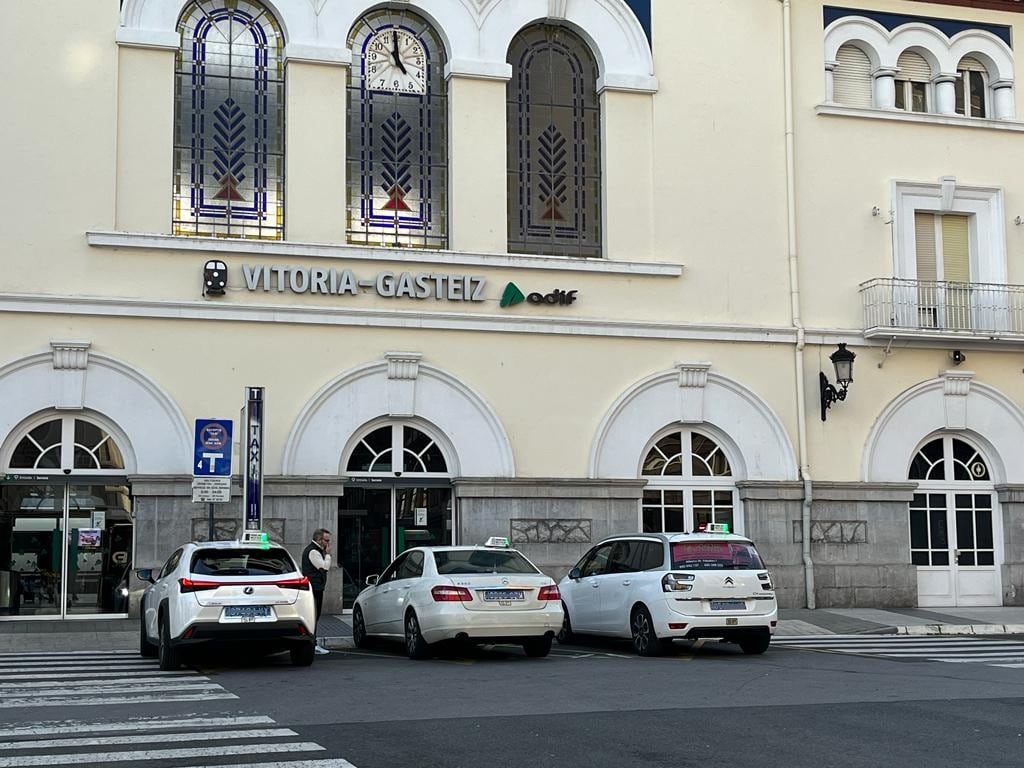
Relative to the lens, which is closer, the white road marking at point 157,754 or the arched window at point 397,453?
Result: the white road marking at point 157,754

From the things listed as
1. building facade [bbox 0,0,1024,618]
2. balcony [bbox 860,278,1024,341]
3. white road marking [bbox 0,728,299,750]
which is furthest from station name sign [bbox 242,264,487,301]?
white road marking [bbox 0,728,299,750]

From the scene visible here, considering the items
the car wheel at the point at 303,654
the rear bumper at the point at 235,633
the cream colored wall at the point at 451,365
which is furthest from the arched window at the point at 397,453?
the rear bumper at the point at 235,633

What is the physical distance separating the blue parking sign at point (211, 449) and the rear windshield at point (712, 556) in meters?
6.73

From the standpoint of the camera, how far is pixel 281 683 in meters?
14.0

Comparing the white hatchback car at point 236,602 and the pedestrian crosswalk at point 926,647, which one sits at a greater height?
the white hatchback car at point 236,602

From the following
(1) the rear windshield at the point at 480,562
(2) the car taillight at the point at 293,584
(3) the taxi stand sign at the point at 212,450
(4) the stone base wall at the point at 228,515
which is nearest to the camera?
(2) the car taillight at the point at 293,584

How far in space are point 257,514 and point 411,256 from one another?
19.0 ft

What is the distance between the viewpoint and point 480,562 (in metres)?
17.5

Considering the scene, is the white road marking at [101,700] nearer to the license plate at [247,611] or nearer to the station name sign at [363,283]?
the license plate at [247,611]

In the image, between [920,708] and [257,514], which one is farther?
[257,514]

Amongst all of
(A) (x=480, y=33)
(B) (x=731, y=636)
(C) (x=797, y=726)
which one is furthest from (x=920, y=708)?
(A) (x=480, y=33)

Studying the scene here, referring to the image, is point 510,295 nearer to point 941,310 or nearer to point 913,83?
point 941,310

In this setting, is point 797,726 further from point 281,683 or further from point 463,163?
point 463,163

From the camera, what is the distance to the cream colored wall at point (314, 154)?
23359 millimetres
